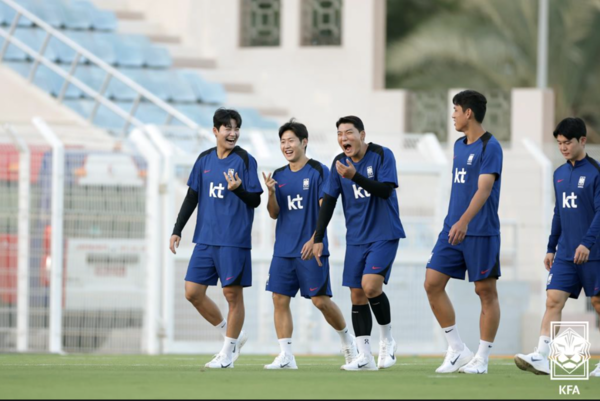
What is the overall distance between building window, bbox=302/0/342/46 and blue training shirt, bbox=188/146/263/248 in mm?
16179

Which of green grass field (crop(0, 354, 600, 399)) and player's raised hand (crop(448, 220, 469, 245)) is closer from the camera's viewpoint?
green grass field (crop(0, 354, 600, 399))

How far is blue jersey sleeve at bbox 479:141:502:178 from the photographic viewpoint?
9.48m

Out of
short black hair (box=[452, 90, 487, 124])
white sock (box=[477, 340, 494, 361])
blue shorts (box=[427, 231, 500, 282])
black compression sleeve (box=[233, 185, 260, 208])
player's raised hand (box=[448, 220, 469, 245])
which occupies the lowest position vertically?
white sock (box=[477, 340, 494, 361])

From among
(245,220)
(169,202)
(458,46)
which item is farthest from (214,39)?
(245,220)

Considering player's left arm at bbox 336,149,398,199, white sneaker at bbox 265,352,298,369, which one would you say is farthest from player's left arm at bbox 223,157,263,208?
white sneaker at bbox 265,352,298,369

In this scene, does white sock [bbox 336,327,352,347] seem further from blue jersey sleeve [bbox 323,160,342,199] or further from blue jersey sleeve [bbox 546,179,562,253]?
blue jersey sleeve [bbox 546,179,562,253]

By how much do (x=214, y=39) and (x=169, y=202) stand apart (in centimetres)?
1210

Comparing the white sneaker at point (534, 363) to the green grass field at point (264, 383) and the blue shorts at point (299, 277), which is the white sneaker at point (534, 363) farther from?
the blue shorts at point (299, 277)

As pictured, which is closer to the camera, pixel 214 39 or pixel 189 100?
pixel 189 100

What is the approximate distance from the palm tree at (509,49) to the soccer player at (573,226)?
18589 millimetres

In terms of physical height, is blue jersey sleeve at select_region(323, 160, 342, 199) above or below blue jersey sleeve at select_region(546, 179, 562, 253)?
above

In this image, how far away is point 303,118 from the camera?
A: 26.3m

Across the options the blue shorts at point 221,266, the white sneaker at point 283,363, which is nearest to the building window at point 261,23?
the blue shorts at point 221,266

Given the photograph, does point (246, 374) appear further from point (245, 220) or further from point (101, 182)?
point (101, 182)
